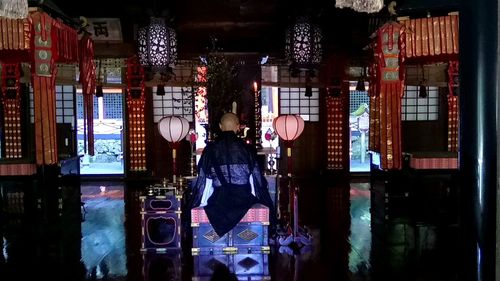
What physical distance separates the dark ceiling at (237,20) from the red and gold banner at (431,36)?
751 millimetres

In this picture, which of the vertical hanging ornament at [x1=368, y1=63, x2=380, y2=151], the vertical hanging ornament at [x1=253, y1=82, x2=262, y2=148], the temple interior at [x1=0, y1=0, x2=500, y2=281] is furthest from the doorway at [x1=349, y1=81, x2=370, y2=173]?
the vertical hanging ornament at [x1=368, y1=63, x2=380, y2=151]

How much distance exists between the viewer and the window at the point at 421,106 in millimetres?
12539

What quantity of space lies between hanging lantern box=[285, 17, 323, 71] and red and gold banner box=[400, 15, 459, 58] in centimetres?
142

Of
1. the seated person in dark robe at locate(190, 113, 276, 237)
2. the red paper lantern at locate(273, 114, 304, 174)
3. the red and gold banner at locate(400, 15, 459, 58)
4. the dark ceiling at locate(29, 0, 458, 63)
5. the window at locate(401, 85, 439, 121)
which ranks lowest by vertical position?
the seated person in dark robe at locate(190, 113, 276, 237)

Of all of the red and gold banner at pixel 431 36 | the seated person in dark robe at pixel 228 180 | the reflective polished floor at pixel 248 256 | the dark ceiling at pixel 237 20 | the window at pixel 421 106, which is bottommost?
the reflective polished floor at pixel 248 256

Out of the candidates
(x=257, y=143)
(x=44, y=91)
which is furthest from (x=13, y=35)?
(x=257, y=143)

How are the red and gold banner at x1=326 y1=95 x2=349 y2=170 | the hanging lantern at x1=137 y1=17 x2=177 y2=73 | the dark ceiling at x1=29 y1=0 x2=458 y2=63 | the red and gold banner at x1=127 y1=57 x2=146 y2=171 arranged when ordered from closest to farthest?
the hanging lantern at x1=137 y1=17 x2=177 y2=73 < the dark ceiling at x1=29 y1=0 x2=458 y2=63 < the red and gold banner at x1=127 y1=57 x2=146 y2=171 < the red and gold banner at x1=326 y1=95 x2=349 y2=170

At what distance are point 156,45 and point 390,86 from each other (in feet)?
9.76

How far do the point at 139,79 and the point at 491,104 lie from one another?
8.99 m

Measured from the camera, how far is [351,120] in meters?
12.8

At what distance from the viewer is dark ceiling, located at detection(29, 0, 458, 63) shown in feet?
23.9

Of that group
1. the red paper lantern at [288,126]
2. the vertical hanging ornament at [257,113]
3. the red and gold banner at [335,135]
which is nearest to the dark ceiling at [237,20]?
the vertical hanging ornament at [257,113]

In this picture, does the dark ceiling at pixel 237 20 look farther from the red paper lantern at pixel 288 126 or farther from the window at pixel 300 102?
the window at pixel 300 102

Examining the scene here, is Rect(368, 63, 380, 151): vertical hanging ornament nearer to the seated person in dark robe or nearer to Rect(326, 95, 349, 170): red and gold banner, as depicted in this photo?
the seated person in dark robe
